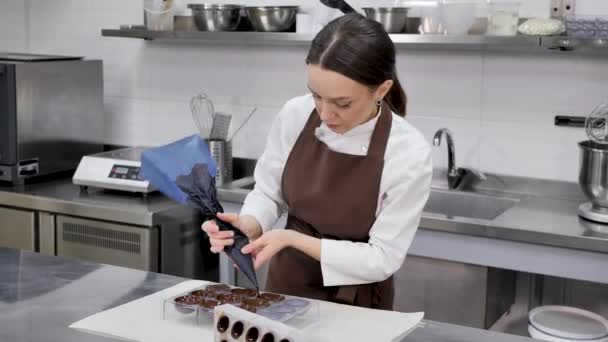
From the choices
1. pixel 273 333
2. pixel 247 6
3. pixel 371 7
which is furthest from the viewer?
pixel 247 6

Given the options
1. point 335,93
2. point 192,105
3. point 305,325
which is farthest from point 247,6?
point 305,325

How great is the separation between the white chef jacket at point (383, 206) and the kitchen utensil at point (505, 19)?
3.23 feet

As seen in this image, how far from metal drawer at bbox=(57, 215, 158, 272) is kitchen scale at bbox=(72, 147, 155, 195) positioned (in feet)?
0.64

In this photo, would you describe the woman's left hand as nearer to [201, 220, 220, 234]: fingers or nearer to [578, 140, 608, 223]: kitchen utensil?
[201, 220, 220, 234]: fingers

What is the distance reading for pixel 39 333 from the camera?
1.65 metres

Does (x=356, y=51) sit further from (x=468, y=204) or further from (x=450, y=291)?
(x=468, y=204)

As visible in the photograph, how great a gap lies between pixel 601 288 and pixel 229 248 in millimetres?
1771

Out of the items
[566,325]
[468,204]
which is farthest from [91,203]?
[566,325]

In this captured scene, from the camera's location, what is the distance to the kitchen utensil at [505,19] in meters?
2.88

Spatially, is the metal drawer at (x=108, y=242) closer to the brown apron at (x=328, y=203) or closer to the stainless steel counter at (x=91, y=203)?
the stainless steel counter at (x=91, y=203)

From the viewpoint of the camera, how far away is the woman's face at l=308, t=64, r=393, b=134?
1788 millimetres

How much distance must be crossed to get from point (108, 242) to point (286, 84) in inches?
38.9

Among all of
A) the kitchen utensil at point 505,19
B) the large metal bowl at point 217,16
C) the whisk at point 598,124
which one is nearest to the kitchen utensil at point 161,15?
the large metal bowl at point 217,16

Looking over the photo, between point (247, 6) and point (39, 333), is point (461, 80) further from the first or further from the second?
point (39, 333)
